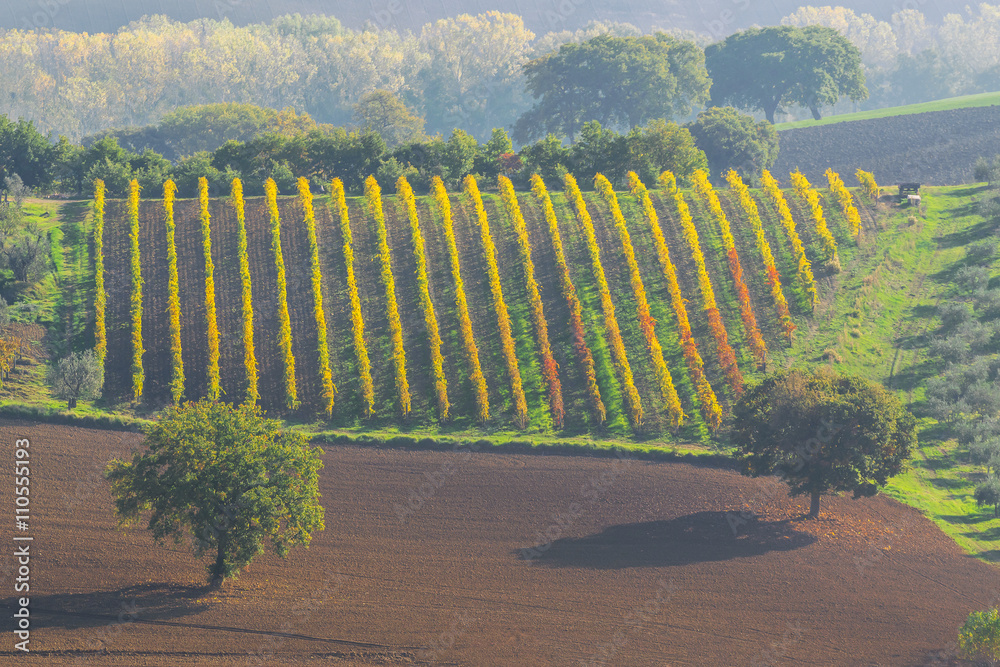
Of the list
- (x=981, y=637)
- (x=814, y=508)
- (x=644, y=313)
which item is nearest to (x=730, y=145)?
(x=644, y=313)

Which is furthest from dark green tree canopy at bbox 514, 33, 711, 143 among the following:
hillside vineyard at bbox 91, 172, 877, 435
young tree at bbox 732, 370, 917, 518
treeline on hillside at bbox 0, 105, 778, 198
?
young tree at bbox 732, 370, 917, 518

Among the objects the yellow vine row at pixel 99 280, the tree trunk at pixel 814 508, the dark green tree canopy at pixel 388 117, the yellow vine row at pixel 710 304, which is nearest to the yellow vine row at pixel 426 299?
the yellow vine row at pixel 710 304

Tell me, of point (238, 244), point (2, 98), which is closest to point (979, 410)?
point (238, 244)

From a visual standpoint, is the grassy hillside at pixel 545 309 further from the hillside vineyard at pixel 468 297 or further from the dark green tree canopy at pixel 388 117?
the dark green tree canopy at pixel 388 117

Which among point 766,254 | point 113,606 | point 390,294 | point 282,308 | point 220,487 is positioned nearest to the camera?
point 113,606

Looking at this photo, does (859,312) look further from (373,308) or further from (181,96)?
(181,96)

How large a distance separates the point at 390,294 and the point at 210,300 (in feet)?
41.2

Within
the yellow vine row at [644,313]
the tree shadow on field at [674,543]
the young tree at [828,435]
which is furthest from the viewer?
the yellow vine row at [644,313]

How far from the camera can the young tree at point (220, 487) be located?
4153cm

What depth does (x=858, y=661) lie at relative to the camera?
135 ft

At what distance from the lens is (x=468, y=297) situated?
69.8m

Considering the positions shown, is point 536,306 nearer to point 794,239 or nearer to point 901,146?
point 794,239

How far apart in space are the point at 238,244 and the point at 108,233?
990 cm

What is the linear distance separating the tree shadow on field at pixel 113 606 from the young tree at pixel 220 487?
2.10 metres
